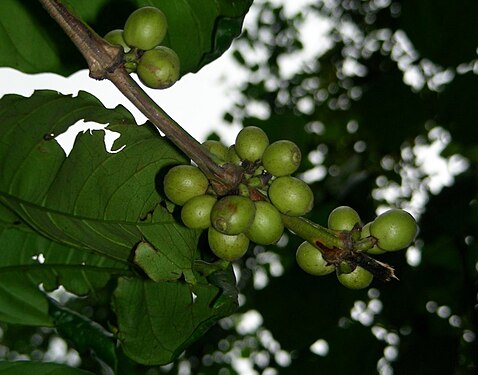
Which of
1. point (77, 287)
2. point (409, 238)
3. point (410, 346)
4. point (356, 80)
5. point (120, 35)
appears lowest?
point (356, 80)

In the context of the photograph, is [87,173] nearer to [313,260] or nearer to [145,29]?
[145,29]

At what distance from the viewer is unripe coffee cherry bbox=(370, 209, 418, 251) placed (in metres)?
0.95

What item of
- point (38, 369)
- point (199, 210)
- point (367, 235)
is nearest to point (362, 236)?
point (367, 235)

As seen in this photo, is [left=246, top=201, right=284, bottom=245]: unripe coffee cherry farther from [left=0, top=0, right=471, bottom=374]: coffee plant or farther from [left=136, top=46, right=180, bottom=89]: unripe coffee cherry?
[left=136, top=46, right=180, bottom=89]: unripe coffee cherry

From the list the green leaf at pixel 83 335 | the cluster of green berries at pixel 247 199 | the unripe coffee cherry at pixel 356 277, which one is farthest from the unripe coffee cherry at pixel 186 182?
the green leaf at pixel 83 335

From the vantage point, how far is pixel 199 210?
0.97 m

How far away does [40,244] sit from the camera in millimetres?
1566

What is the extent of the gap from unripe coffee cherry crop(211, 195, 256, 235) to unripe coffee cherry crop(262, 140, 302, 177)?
0.34 ft

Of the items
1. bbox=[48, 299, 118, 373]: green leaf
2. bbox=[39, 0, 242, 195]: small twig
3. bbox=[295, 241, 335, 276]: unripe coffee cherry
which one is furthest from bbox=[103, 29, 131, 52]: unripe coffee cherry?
bbox=[48, 299, 118, 373]: green leaf

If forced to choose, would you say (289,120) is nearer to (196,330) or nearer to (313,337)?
(313,337)

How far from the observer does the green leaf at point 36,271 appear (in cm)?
155

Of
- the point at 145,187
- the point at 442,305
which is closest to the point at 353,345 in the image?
the point at 442,305

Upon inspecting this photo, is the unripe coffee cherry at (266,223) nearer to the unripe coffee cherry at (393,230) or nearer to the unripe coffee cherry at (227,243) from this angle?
the unripe coffee cherry at (227,243)

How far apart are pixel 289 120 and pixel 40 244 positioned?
179 cm
